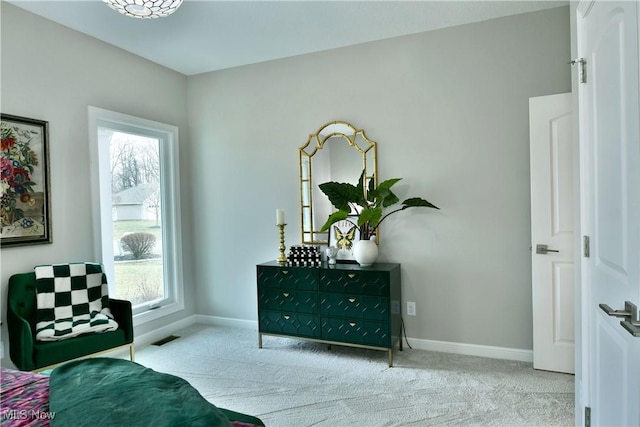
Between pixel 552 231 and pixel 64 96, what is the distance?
148 inches

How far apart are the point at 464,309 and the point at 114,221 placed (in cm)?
309

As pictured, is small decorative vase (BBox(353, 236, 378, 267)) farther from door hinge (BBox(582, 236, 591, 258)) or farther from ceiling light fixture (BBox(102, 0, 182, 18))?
ceiling light fixture (BBox(102, 0, 182, 18))

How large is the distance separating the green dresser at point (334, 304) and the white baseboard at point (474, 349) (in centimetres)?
21

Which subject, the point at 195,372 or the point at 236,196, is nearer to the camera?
the point at 195,372

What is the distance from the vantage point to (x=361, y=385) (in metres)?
2.76

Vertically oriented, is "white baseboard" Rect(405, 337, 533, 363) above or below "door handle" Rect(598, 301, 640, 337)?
below

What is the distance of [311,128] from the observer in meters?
3.78

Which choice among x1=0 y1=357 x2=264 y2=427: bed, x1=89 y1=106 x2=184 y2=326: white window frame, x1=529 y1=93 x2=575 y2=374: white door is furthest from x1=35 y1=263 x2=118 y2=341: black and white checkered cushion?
x1=529 y1=93 x2=575 y2=374: white door

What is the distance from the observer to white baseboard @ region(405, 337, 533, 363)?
10.2ft

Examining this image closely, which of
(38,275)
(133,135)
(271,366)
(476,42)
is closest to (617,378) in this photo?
(271,366)

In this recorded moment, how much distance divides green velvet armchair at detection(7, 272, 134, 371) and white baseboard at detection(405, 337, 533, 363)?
7.52 feet

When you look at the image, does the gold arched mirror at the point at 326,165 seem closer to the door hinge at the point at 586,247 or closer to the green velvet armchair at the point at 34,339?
the green velvet armchair at the point at 34,339

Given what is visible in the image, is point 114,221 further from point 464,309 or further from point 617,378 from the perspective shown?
point 617,378

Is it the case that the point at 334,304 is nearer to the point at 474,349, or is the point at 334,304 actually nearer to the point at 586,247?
the point at 474,349
